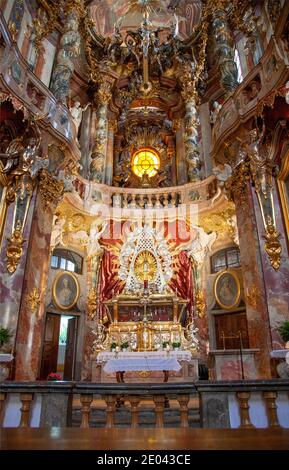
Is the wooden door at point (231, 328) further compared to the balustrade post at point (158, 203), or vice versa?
the balustrade post at point (158, 203)

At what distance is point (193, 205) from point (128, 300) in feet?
15.1

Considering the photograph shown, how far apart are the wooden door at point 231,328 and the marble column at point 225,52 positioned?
8.48 meters

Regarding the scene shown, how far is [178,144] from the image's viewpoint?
1817 centimetres

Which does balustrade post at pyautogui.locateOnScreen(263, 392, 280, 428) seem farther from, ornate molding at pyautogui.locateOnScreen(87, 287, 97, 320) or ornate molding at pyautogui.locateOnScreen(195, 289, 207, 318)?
ornate molding at pyautogui.locateOnScreen(87, 287, 97, 320)

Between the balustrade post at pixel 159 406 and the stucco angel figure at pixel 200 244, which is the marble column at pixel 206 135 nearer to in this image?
the stucco angel figure at pixel 200 244

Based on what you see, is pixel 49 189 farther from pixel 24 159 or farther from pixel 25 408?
pixel 25 408

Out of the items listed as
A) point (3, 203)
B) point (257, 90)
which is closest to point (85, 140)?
point (3, 203)

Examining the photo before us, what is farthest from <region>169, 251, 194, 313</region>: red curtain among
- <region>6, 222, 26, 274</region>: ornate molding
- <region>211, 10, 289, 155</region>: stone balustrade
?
<region>6, 222, 26, 274</region>: ornate molding

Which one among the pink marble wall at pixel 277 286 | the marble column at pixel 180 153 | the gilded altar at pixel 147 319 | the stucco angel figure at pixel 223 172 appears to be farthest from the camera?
the marble column at pixel 180 153

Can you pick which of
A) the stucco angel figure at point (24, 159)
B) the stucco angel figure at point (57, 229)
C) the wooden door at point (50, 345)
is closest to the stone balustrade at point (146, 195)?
the stucco angel figure at point (57, 229)

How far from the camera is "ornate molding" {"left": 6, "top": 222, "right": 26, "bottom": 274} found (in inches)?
345

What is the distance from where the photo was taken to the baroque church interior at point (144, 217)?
19.7 feet

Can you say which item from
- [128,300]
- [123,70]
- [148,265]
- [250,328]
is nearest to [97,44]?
[123,70]

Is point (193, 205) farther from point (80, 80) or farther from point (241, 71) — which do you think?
point (80, 80)
